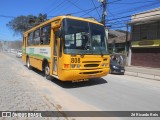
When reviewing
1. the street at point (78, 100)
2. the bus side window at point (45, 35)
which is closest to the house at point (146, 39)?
the bus side window at point (45, 35)

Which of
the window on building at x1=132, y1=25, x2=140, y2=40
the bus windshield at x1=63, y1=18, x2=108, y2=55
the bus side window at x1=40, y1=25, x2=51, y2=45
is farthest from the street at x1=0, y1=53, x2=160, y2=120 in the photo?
the window on building at x1=132, y1=25, x2=140, y2=40

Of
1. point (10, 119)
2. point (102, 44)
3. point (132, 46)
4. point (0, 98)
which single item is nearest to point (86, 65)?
point (102, 44)

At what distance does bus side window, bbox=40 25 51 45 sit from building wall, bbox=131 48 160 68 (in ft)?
65.5

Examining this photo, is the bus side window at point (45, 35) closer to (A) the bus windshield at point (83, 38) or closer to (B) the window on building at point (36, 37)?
(B) the window on building at point (36, 37)

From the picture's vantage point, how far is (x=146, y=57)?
1241 inches

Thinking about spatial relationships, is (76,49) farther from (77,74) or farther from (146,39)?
(146,39)

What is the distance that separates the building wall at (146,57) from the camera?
98.0 ft

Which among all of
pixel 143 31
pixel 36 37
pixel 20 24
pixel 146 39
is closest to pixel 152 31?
A: pixel 146 39

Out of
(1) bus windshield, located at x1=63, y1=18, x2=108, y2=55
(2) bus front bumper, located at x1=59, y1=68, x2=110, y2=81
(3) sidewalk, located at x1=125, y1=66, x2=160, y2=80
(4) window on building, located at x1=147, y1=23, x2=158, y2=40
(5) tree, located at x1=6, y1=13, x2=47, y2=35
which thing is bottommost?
(3) sidewalk, located at x1=125, y1=66, x2=160, y2=80

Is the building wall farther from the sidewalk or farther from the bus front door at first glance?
the bus front door

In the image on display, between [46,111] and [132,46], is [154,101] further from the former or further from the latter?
[132,46]

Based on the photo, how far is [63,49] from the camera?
32.4 feet

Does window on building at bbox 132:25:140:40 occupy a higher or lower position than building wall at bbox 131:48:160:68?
higher

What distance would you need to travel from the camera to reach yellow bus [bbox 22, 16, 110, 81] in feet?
32.4
